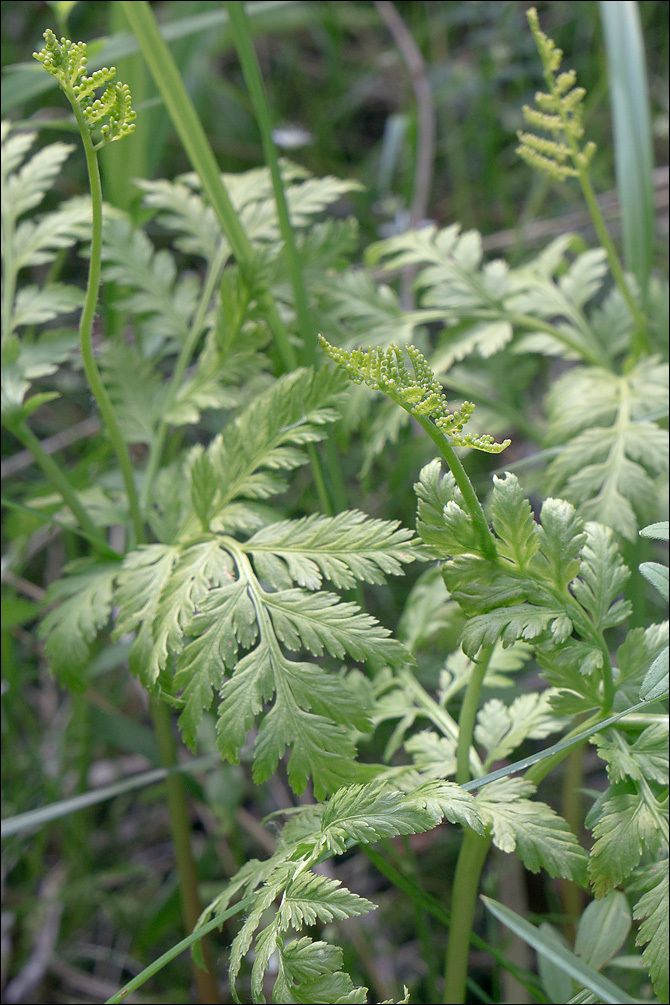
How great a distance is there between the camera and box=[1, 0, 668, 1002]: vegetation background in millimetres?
1477

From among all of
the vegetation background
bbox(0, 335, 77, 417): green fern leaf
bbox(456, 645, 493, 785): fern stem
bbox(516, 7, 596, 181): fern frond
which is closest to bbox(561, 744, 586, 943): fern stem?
the vegetation background

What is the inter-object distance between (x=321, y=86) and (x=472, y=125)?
2.20ft

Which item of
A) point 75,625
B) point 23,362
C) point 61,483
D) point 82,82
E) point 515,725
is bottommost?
point 515,725

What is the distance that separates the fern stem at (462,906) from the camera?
2.94ft

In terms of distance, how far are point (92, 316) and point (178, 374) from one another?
349mm

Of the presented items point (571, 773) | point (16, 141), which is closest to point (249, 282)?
point (16, 141)

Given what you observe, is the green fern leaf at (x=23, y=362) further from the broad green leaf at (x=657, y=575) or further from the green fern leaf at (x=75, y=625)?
the broad green leaf at (x=657, y=575)

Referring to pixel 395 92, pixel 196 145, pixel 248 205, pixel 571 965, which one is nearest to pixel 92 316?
pixel 196 145

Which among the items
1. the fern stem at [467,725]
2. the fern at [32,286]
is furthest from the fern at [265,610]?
the fern at [32,286]

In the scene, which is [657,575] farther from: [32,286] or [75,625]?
[32,286]

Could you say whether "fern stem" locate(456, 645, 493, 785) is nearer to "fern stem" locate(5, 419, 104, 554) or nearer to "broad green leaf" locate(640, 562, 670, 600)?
"broad green leaf" locate(640, 562, 670, 600)

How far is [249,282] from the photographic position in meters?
1.16

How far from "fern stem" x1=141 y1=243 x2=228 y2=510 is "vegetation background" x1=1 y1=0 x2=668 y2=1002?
0.74ft

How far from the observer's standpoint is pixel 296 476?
2.07 metres
